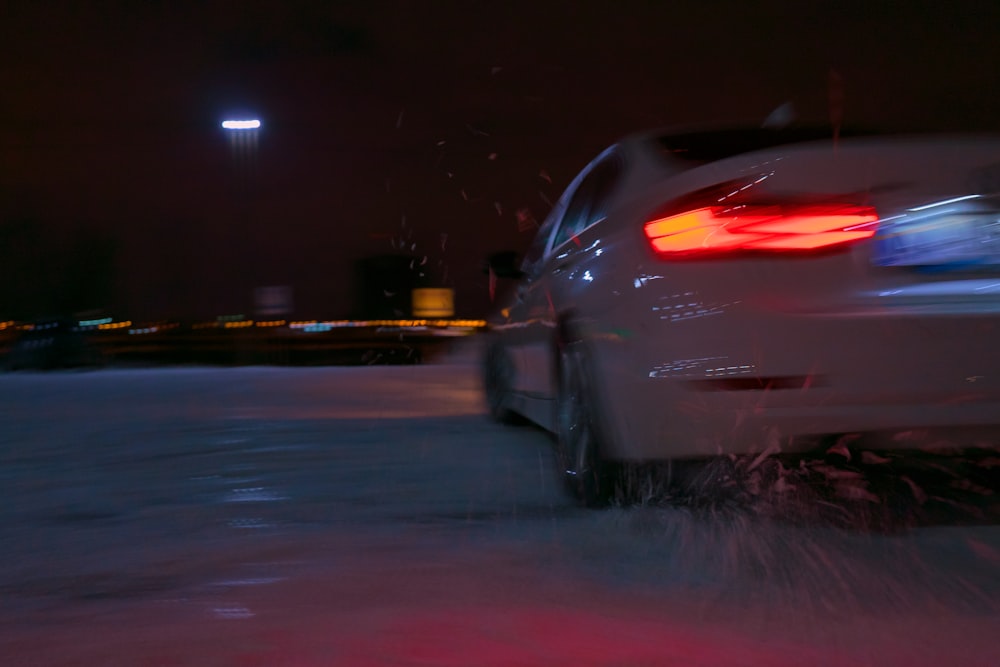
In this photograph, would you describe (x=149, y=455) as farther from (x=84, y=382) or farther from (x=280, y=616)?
(x=84, y=382)

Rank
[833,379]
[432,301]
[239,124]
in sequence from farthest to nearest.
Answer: [432,301]
[239,124]
[833,379]

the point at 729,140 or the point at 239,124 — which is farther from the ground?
the point at 239,124

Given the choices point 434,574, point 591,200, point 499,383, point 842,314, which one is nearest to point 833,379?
point 842,314

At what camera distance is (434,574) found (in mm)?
4547

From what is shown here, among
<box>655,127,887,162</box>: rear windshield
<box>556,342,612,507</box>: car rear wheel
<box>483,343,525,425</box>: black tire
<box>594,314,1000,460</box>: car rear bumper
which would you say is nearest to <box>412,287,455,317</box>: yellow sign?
<box>483,343,525,425</box>: black tire

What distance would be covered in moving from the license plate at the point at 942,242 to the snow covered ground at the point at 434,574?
1135 millimetres

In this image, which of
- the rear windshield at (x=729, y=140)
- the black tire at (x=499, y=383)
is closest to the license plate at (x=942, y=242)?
the rear windshield at (x=729, y=140)

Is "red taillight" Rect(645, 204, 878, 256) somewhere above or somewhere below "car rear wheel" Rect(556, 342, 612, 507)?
above

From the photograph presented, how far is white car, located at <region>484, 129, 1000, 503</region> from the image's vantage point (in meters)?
4.60

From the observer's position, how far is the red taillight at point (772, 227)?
4.64 m

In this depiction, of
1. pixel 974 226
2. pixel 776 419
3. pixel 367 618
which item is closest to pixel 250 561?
pixel 367 618

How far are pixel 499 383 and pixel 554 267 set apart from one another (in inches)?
95.7

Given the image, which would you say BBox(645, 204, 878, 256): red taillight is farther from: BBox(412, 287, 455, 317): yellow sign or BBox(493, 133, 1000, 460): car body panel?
BBox(412, 287, 455, 317): yellow sign

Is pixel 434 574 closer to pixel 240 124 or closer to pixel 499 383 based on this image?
pixel 499 383
